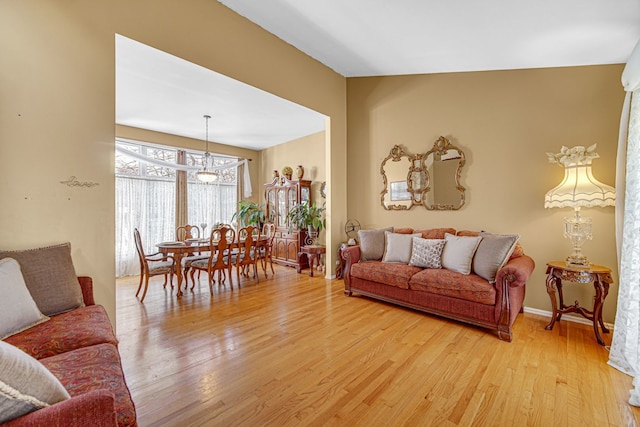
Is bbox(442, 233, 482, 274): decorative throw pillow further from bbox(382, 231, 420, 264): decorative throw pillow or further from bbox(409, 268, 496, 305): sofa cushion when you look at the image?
bbox(382, 231, 420, 264): decorative throw pillow

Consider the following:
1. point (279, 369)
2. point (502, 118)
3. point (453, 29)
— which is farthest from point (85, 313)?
point (502, 118)

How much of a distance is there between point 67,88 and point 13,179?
0.78m

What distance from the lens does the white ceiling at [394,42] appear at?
8.59ft

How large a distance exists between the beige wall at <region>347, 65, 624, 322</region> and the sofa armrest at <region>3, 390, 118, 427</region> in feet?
12.8

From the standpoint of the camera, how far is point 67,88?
2160 millimetres

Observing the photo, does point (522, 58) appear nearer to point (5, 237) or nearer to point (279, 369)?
point (279, 369)

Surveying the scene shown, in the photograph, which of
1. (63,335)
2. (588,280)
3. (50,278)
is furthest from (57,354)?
(588,280)

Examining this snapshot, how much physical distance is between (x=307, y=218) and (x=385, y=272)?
2.30 metres

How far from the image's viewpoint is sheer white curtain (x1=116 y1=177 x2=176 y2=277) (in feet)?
16.8

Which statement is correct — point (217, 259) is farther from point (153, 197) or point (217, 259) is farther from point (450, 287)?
point (450, 287)

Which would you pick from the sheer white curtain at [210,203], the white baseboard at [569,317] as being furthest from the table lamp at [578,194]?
the sheer white curtain at [210,203]

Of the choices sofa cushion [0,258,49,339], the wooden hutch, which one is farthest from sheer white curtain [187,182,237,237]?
sofa cushion [0,258,49,339]

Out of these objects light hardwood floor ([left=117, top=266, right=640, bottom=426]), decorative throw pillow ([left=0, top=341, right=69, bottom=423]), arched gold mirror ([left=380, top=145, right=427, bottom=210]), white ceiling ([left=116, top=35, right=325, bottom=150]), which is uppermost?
white ceiling ([left=116, top=35, right=325, bottom=150])

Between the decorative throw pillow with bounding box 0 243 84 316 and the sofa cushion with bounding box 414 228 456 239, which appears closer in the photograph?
the decorative throw pillow with bounding box 0 243 84 316
